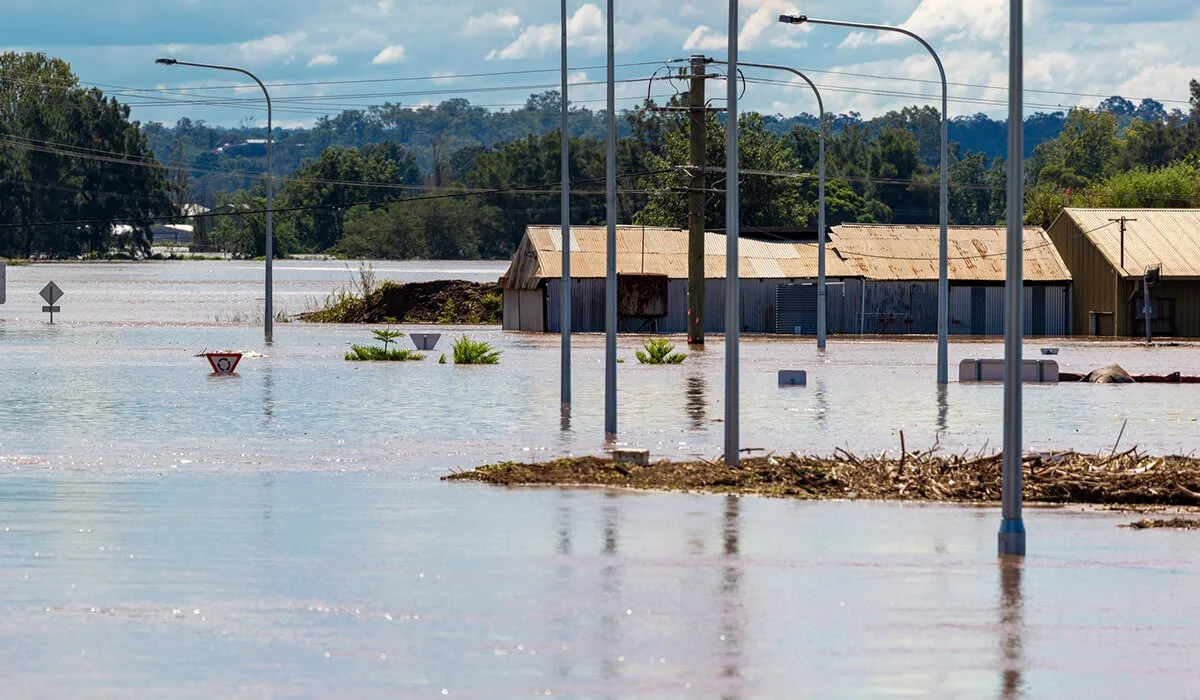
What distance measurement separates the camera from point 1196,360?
5644 centimetres

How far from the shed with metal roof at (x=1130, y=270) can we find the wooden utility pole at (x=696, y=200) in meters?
20.6

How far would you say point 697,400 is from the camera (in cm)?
3575

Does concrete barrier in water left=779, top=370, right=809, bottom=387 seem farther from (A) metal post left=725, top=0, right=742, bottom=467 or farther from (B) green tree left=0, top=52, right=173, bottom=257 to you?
(B) green tree left=0, top=52, right=173, bottom=257

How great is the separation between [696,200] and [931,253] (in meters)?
22.0

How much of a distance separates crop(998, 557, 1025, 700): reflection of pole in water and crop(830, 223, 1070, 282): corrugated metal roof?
218 feet

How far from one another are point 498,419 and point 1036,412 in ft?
31.3

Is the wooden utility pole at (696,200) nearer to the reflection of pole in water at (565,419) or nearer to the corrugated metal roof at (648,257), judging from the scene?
the corrugated metal roof at (648,257)

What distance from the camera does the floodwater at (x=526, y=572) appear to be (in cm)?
1035

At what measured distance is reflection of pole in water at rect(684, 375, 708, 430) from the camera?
30.4 m

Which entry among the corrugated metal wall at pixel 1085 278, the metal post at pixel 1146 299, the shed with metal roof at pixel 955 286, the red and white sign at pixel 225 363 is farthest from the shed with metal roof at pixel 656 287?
the red and white sign at pixel 225 363

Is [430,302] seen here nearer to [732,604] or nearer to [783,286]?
[783,286]

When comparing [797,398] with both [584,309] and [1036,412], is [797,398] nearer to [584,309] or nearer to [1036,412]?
[1036,412]

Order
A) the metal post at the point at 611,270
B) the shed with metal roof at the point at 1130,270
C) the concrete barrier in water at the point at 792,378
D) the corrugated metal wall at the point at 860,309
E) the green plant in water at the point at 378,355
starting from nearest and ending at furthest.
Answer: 1. the metal post at the point at 611,270
2. the concrete barrier in water at the point at 792,378
3. the green plant in water at the point at 378,355
4. the shed with metal roof at the point at 1130,270
5. the corrugated metal wall at the point at 860,309

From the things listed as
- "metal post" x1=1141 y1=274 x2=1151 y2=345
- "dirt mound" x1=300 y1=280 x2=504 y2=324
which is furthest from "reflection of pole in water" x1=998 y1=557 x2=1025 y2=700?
"dirt mound" x1=300 y1=280 x2=504 y2=324
